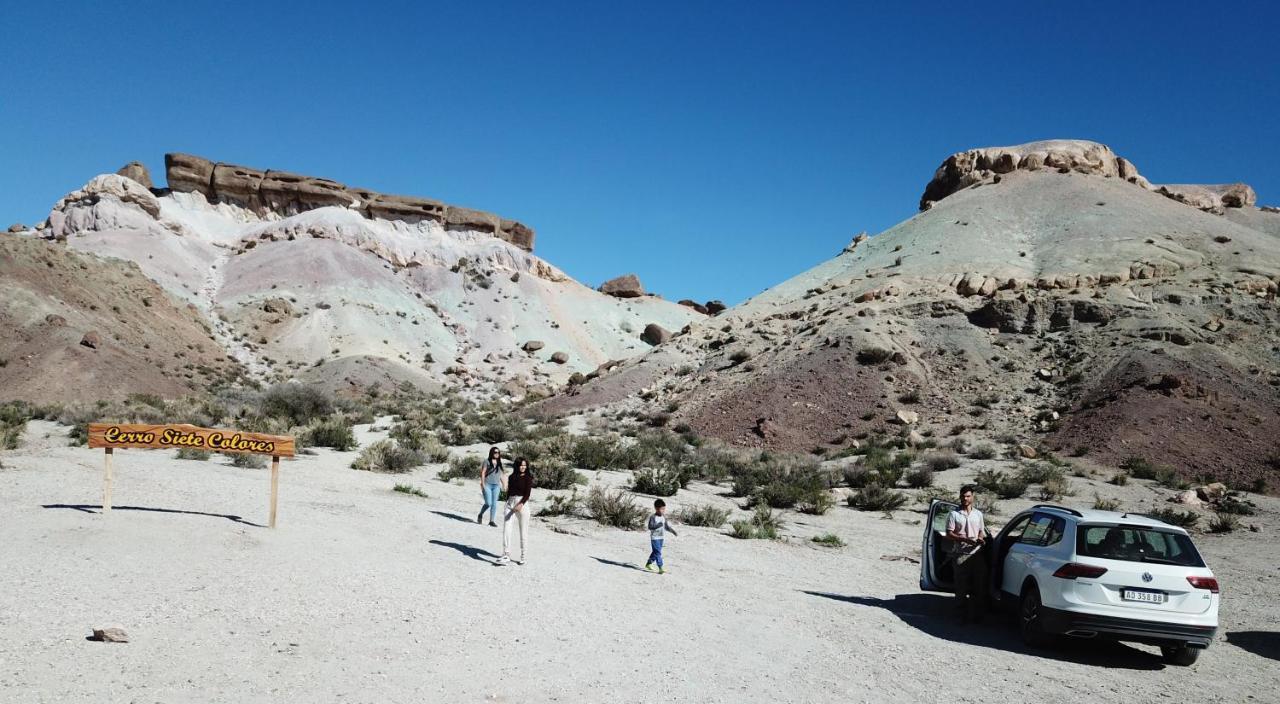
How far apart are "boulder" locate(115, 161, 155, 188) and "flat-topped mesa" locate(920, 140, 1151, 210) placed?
221 ft

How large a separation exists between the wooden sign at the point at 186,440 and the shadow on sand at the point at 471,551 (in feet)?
7.66

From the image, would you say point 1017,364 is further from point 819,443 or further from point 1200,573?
point 1200,573

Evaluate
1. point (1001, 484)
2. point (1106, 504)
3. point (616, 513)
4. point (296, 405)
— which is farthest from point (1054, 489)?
point (296, 405)

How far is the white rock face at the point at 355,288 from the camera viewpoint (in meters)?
60.5

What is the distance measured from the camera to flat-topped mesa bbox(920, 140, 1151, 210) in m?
60.7

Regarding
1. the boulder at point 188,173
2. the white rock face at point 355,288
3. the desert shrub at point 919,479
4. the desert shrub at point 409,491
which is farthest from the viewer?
the boulder at point 188,173

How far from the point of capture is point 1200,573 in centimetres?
809

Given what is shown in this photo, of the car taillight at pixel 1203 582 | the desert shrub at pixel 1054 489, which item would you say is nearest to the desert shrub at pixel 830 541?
the car taillight at pixel 1203 582

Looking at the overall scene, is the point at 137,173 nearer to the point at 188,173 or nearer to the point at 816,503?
the point at 188,173

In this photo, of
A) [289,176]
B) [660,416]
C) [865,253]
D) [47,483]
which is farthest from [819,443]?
[289,176]

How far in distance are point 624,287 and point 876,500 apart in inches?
2696

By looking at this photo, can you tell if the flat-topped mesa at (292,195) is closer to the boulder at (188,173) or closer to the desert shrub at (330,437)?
the boulder at (188,173)

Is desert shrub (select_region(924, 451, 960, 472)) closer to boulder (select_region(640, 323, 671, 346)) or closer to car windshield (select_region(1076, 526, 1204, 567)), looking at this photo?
car windshield (select_region(1076, 526, 1204, 567))

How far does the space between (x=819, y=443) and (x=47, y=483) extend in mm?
24597
